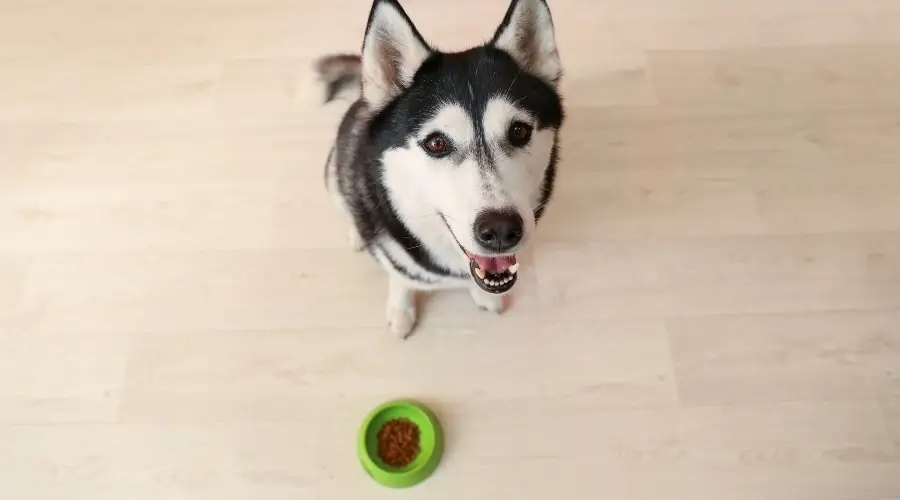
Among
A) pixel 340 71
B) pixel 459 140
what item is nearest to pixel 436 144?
pixel 459 140

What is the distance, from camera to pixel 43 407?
1.75 m

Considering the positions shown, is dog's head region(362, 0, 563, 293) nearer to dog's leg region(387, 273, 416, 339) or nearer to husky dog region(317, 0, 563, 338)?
husky dog region(317, 0, 563, 338)

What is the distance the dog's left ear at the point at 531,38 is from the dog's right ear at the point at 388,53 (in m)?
0.18

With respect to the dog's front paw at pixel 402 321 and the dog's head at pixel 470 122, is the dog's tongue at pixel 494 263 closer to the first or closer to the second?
the dog's head at pixel 470 122

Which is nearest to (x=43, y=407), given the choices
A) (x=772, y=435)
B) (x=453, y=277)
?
(x=453, y=277)

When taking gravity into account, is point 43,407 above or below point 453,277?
below

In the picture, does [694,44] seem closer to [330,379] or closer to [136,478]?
[330,379]

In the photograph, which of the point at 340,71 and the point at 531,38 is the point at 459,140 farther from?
the point at 340,71

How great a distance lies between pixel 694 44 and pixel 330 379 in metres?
1.87

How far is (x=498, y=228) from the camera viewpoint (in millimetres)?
1209

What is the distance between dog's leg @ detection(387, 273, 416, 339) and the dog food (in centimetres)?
27

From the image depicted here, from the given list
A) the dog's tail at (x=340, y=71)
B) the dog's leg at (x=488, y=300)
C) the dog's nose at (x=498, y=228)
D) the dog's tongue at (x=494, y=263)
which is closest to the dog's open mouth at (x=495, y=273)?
the dog's tongue at (x=494, y=263)

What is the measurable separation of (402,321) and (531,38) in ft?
2.86

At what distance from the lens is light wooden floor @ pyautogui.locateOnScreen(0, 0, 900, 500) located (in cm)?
168
